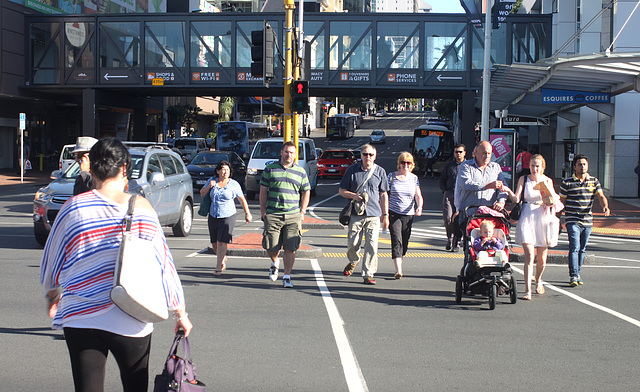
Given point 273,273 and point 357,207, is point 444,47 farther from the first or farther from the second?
point 273,273

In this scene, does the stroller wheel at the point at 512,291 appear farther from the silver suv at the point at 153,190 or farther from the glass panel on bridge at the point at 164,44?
the glass panel on bridge at the point at 164,44

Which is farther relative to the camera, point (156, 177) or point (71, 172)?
point (71, 172)

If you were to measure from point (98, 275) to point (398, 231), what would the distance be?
7.07m

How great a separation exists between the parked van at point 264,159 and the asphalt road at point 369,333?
12.6 metres

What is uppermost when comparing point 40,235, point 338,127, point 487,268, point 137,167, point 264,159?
point 338,127

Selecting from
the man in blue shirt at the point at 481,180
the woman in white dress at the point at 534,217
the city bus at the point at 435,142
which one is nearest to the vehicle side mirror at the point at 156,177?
the man in blue shirt at the point at 481,180

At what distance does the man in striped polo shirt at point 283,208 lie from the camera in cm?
936

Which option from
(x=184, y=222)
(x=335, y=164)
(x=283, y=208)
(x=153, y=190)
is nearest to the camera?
(x=283, y=208)

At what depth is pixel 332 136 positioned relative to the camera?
84.0 meters

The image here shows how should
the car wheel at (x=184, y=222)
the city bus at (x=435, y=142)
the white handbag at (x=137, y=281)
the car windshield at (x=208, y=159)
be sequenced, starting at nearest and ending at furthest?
the white handbag at (x=137, y=281) → the car wheel at (x=184, y=222) → the car windshield at (x=208, y=159) → the city bus at (x=435, y=142)

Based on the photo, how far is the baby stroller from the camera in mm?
8312

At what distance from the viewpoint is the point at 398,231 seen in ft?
33.8

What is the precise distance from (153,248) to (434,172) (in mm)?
40002

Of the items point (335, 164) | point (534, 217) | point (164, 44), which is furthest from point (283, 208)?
point (164, 44)
